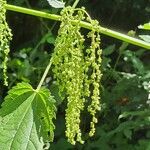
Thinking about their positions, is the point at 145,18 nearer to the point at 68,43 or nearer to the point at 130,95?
the point at 130,95

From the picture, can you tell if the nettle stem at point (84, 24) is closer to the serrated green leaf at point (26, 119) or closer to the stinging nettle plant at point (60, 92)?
the stinging nettle plant at point (60, 92)

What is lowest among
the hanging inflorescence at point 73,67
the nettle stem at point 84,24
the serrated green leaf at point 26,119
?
the serrated green leaf at point 26,119

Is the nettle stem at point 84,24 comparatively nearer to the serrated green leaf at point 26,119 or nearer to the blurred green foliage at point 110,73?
the serrated green leaf at point 26,119

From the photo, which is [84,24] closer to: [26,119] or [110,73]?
[26,119]

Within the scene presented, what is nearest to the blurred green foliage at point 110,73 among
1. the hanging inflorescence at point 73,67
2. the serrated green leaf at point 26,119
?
the serrated green leaf at point 26,119

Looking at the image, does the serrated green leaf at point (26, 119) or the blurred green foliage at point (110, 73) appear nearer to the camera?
the serrated green leaf at point (26, 119)

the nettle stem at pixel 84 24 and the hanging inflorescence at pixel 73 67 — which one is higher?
the nettle stem at pixel 84 24

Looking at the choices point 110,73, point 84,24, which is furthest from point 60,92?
point 110,73
